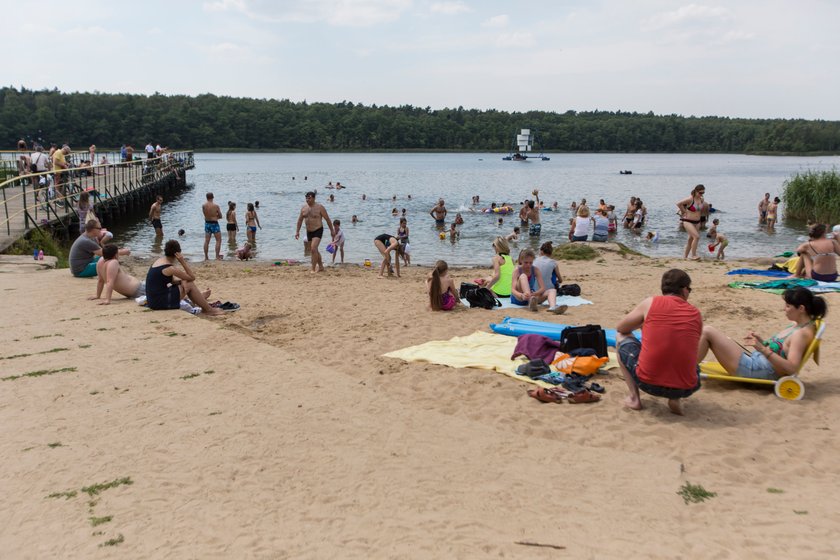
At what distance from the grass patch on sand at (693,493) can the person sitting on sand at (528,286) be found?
5422mm

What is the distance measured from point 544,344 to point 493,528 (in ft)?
11.9

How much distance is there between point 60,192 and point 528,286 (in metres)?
17.2

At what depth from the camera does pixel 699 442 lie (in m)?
5.09

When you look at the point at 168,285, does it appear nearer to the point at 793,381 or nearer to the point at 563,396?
the point at 563,396

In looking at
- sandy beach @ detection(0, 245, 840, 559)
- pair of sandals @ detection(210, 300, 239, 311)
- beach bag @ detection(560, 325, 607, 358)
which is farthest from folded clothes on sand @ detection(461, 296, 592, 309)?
pair of sandals @ detection(210, 300, 239, 311)

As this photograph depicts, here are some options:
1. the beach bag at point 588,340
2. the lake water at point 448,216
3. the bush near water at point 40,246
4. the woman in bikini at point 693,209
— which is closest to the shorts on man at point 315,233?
the lake water at point 448,216

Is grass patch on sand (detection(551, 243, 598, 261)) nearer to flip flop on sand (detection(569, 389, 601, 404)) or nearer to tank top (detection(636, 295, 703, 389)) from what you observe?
flip flop on sand (detection(569, 389, 601, 404))

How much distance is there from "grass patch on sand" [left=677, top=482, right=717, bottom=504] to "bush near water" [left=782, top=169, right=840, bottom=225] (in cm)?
2342

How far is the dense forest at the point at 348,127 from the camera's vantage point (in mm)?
100750

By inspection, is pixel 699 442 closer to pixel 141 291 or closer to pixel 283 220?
pixel 141 291

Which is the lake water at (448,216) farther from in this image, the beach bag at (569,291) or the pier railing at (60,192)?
the beach bag at (569,291)

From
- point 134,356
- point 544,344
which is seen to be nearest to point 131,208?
point 134,356

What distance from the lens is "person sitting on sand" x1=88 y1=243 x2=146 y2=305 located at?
9.72 meters

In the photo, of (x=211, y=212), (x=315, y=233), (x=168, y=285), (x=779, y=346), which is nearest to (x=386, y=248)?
(x=315, y=233)
